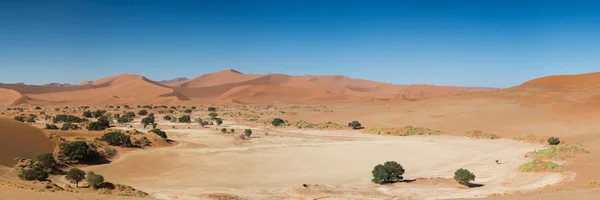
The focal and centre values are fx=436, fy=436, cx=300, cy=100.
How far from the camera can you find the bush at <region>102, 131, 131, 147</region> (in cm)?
3397

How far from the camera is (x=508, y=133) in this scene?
158ft

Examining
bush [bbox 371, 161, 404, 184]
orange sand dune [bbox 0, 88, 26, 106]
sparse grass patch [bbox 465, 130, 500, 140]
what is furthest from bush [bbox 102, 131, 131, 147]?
orange sand dune [bbox 0, 88, 26, 106]

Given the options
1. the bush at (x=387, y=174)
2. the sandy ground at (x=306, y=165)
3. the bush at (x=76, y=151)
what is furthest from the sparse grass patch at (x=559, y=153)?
the bush at (x=76, y=151)

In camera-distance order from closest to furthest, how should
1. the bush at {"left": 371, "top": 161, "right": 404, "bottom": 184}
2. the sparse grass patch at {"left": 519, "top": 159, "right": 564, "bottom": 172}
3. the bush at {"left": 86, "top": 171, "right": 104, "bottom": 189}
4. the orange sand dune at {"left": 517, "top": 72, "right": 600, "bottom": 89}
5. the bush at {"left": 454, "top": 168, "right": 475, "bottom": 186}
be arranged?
the bush at {"left": 86, "top": 171, "right": 104, "bottom": 189}
the bush at {"left": 454, "top": 168, "right": 475, "bottom": 186}
the bush at {"left": 371, "top": 161, "right": 404, "bottom": 184}
the sparse grass patch at {"left": 519, "top": 159, "right": 564, "bottom": 172}
the orange sand dune at {"left": 517, "top": 72, "right": 600, "bottom": 89}

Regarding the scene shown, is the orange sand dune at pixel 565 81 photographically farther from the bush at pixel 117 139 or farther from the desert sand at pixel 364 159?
the bush at pixel 117 139

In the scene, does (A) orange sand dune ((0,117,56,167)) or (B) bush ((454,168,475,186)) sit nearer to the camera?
(B) bush ((454,168,475,186))

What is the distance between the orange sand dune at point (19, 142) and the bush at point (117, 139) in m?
4.44

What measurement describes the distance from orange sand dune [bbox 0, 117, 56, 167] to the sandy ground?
15.0ft

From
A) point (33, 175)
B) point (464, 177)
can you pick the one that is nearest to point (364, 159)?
point (464, 177)

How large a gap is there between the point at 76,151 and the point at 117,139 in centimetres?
636

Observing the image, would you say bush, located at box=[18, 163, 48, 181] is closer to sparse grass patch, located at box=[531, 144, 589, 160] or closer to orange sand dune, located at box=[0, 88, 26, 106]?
sparse grass patch, located at box=[531, 144, 589, 160]

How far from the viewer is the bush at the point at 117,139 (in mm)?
33969

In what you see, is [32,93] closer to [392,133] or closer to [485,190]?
[392,133]

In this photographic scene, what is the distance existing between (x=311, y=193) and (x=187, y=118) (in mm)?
43803
